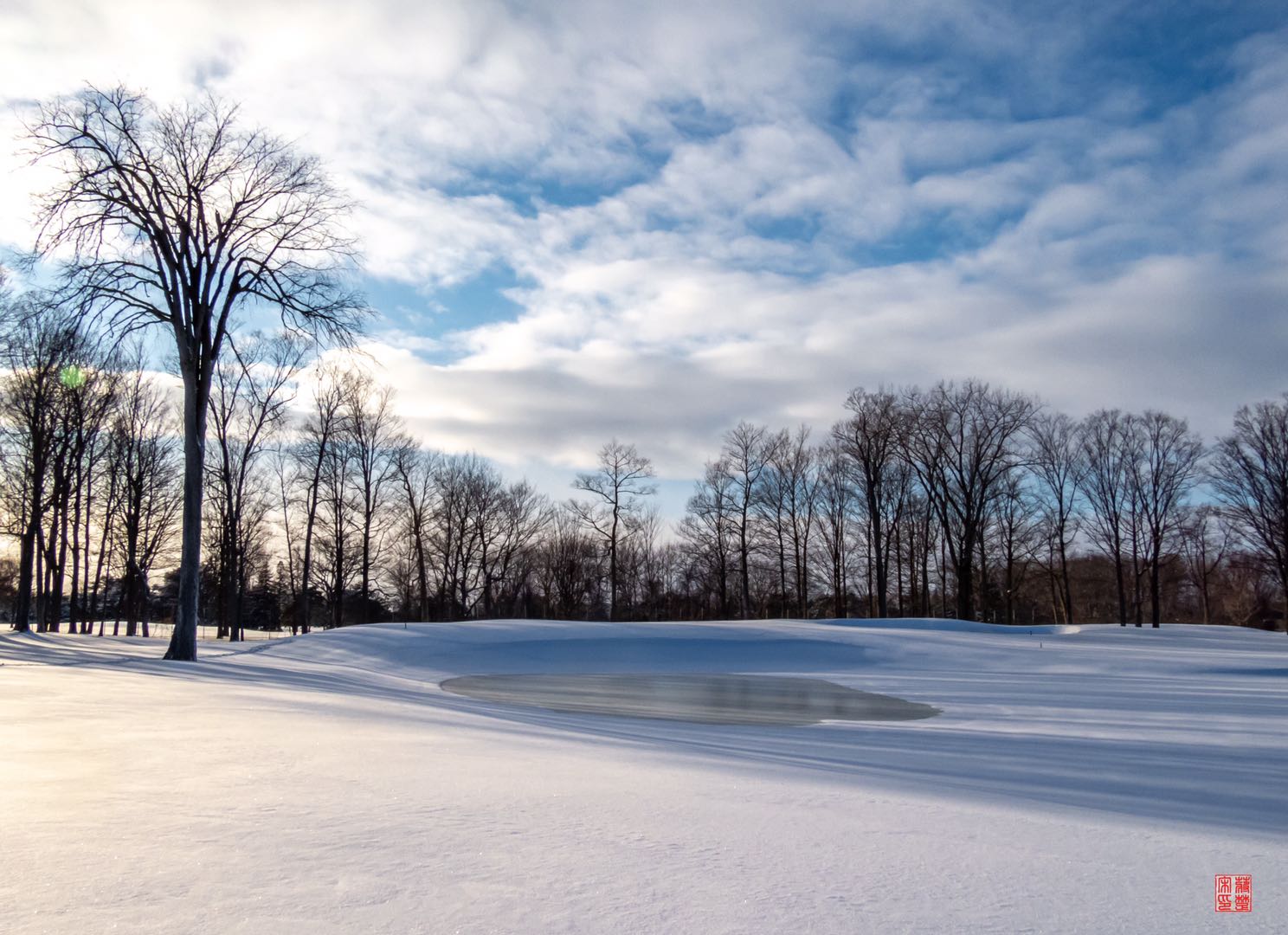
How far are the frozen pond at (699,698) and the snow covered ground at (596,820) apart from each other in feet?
3.96

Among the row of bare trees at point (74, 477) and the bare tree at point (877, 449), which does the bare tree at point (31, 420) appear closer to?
the row of bare trees at point (74, 477)

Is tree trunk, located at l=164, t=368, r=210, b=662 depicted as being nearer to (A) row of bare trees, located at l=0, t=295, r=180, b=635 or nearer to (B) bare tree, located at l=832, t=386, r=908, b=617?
(A) row of bare trees, located at l=0, t=295, r=180, b=635

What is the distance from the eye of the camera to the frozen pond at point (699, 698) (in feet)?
32.9

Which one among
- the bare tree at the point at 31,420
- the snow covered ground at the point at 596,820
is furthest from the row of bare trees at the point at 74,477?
the snow covered ground at the point at 596,820

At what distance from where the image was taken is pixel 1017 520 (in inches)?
1761

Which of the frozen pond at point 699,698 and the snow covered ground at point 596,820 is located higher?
the snow covered ground at point 596,820

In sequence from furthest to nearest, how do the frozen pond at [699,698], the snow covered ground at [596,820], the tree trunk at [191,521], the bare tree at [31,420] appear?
the bare tree at [31,420], the tree trunk at [191,521], the frozen pond at [699,698], the snow covered ground at [596,820]

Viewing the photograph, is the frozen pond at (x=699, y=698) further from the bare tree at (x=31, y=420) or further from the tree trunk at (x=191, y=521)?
the bare tree at (x=31, y=420)

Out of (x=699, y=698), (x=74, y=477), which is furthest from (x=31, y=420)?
(x=699, y=698)

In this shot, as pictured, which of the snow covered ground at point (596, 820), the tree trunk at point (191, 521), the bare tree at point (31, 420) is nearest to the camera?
the snow covered ground at point (596, 820)

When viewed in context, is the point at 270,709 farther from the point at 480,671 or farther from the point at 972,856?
the point at 480,671

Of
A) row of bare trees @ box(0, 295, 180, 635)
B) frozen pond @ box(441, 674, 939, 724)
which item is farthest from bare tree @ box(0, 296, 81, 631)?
frozen pond @ box(441, 674, 939, 724)

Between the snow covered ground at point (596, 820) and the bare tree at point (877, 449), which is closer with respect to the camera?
the snow covered ground at point (596, 820)

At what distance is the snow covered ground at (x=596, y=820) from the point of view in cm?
247
